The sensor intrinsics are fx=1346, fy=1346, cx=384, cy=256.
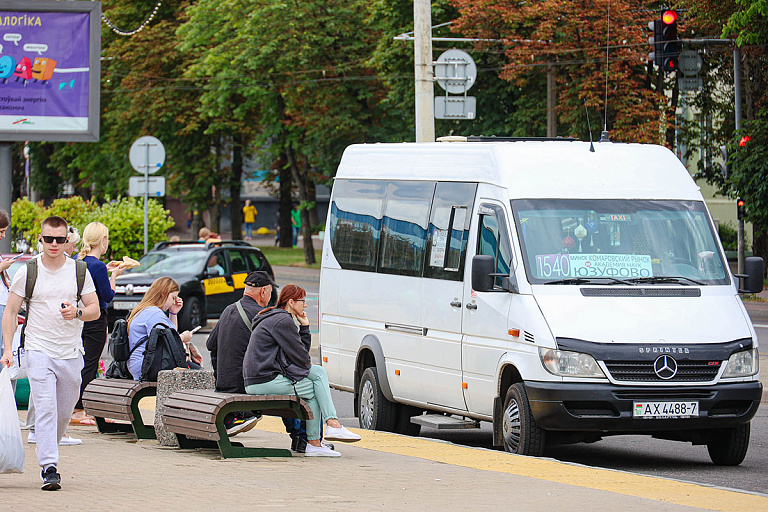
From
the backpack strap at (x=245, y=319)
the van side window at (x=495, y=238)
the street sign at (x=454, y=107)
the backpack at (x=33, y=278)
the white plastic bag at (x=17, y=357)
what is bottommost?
the white plastic bag at (x=17, y=357)

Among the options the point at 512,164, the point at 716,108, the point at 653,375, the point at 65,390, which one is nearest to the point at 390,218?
the point at 512,164

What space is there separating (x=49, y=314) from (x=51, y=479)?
1055 millimetres

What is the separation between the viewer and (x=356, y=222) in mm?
13836

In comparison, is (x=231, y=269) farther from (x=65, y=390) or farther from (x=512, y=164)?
(x=65, y=390)

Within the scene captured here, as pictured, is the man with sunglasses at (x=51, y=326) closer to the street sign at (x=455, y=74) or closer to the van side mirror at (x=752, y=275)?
the van side mirror at (x=752, y=275)

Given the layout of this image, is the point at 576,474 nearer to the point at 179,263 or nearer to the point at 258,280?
the point at 258,280

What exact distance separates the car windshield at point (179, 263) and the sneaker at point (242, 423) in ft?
45.6

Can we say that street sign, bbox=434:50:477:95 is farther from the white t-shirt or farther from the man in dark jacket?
the white t-shirt

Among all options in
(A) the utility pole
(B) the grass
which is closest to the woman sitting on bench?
(A) the utility pole

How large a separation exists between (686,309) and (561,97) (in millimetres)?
26733

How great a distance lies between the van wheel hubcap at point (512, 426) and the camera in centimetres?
1061

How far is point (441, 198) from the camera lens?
12.3 meters

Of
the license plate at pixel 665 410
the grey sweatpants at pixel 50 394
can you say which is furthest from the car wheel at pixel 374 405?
the grey sweatpants at pixel 50 394

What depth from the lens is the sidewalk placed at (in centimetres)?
776
